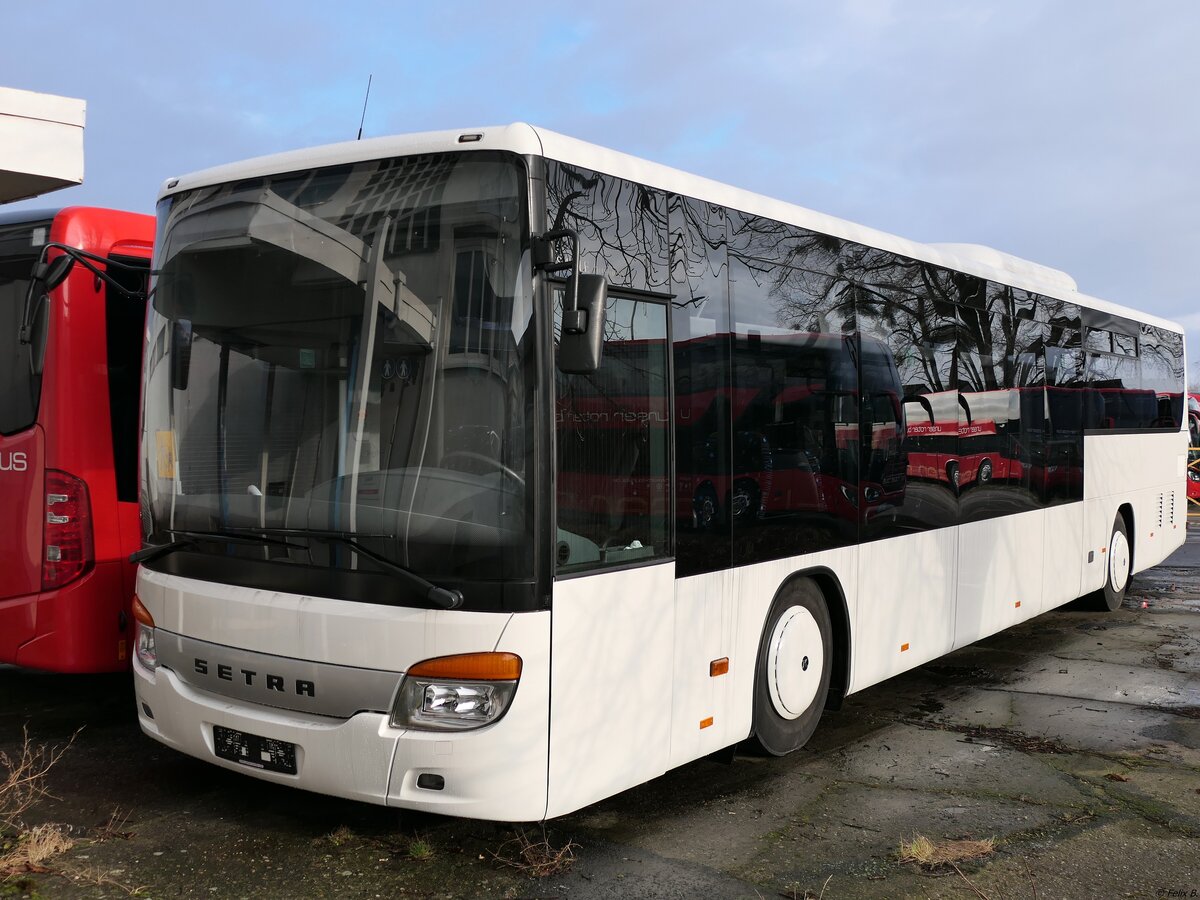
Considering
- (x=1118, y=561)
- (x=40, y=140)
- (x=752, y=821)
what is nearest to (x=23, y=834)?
(x=752, y=821)

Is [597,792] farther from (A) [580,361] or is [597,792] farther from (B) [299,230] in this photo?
(B) [299,230]

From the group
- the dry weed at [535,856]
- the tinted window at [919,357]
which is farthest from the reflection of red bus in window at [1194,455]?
the dry weed at [535,856]

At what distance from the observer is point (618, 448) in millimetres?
4402

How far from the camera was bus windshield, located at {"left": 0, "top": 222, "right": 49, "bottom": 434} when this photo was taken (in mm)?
5984

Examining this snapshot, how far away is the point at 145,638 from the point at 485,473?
2090 mm

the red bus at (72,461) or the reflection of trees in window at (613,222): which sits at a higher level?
the reflection of trees in window at (613,222)

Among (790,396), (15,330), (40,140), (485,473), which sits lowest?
(485,473)

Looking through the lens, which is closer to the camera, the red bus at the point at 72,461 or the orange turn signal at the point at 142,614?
the orange turn signal at the point at 142,614

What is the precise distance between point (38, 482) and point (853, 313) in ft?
15.3

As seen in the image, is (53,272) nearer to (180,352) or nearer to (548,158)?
(180,352)

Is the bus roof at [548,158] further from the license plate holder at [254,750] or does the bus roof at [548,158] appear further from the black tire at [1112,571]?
the black tire at [1112,571]

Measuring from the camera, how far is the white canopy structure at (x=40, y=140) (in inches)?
242

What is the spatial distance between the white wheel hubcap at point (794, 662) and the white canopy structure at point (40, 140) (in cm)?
485

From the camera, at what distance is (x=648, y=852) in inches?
180
